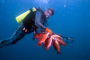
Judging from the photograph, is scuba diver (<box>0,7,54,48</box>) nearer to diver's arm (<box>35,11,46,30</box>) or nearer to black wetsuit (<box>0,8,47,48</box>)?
black wetsuit (<box>0,8,47,48</box>)

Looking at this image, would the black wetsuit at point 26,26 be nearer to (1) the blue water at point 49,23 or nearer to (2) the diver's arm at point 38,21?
(2) the diver's arm at point 38,21

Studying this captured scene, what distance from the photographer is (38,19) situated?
11.0 feet

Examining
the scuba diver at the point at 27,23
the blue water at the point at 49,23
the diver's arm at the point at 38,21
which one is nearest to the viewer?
the diver's arm at the point at 38,21

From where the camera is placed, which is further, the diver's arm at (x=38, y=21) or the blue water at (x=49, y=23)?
the blue water at (x=49, y=23)

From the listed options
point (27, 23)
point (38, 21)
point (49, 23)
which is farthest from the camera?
point (49, 23)

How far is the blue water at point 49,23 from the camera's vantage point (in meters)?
32.8

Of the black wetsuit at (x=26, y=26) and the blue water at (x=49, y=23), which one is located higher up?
the blue water at (x=49, y=23)

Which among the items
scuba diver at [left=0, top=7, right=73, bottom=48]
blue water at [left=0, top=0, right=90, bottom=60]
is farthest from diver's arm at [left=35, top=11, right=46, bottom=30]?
blue water at [left=0, top=0, right=90, bottom=60]

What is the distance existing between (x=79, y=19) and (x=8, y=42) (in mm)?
53433

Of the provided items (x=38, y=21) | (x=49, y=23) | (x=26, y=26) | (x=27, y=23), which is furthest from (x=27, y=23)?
(x=49, y=23)

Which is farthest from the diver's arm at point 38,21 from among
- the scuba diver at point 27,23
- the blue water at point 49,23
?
the blue water at point 49,23

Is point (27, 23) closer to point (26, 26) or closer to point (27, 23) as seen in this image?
point (27, 23)

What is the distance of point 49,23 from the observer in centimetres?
4156

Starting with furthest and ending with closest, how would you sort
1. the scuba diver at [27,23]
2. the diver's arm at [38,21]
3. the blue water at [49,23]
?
1. the blue water at [49,23]
2. the scuba diver at [27,23]
3. the diver's arm at [38,21]
